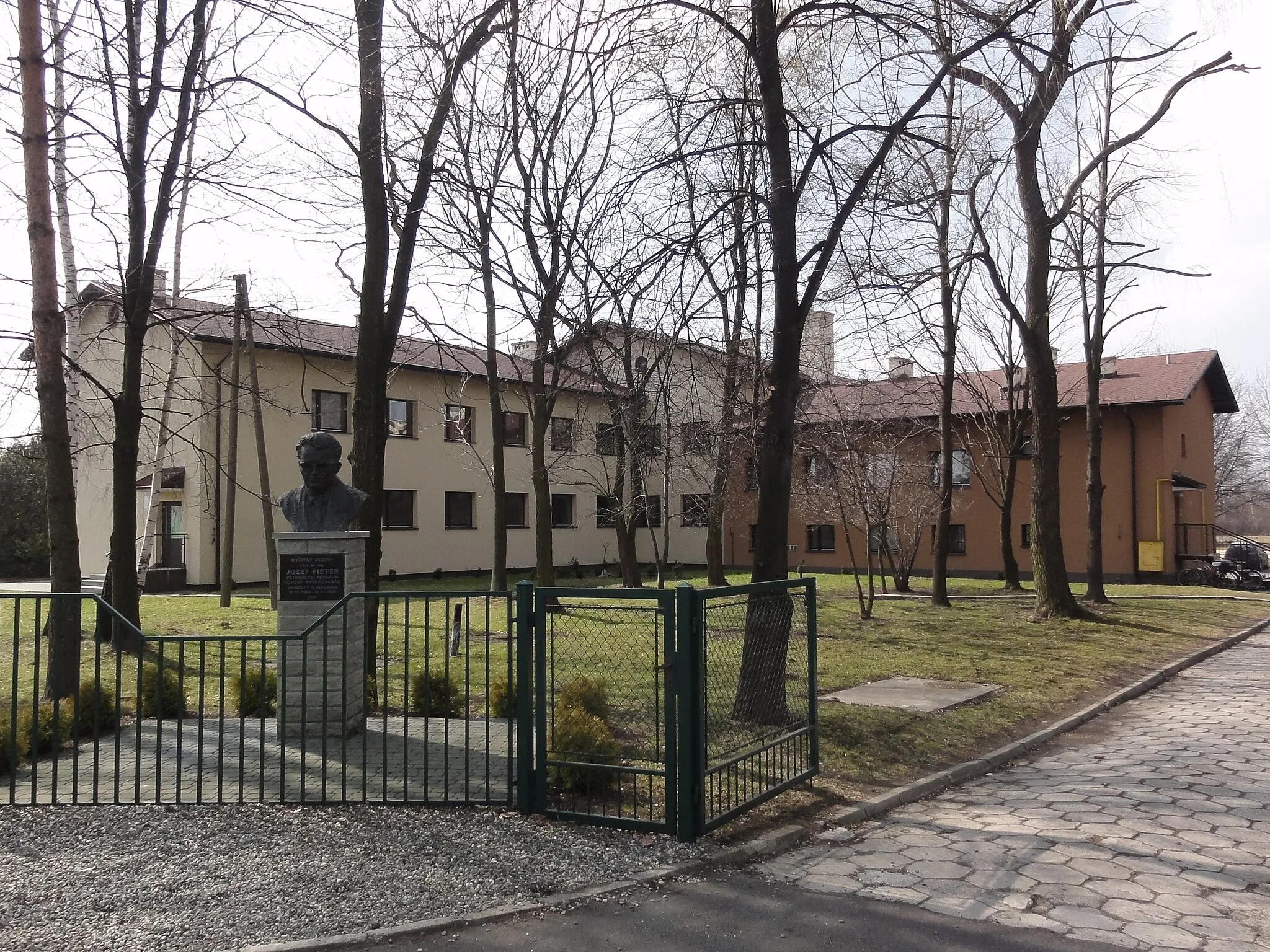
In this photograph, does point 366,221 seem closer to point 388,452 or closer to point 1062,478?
point 388,452

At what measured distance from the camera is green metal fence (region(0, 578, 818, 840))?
6012 millimetres

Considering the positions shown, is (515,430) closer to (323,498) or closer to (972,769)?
(323,498)

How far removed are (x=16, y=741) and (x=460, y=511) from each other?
94.6 feet

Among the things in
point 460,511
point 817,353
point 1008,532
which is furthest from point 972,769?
point 460,511

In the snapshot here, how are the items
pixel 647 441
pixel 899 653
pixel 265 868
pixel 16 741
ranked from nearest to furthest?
pixel 265 868
pixel 16 741
pixel 899 653
pixel 647 441

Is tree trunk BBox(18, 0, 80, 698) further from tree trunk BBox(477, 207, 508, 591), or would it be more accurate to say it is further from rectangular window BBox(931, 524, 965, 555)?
rectangular window BBox(931, 524, 965, 555)

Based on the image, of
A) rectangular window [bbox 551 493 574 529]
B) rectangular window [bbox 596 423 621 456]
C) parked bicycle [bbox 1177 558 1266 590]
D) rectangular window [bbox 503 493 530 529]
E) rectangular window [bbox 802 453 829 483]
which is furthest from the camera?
rectangular window [bbox 551 493 574 529]

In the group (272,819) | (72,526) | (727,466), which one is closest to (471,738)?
(272,819)

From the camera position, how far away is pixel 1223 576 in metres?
30.6

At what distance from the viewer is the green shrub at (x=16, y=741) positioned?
7191 millimetres

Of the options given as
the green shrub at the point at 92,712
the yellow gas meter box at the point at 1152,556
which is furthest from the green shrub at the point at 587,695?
the yellow gas meter box at the point at 1152,556

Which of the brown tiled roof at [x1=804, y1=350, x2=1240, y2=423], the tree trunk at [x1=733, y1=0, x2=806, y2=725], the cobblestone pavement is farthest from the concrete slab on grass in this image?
the brown tiled roof at [x1=804, y1=350, x2=1240, y2=423]

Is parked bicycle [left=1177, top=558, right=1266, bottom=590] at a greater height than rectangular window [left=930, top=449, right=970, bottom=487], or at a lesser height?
lesser

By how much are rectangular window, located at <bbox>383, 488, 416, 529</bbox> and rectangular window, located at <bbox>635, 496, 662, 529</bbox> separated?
784 cm
